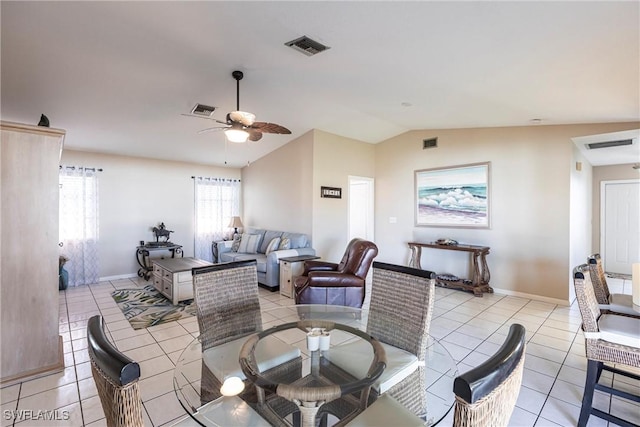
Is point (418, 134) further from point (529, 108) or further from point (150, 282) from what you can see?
point (150, 282)

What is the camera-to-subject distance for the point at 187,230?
6.46 metres

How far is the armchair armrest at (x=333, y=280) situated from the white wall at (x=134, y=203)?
418cm

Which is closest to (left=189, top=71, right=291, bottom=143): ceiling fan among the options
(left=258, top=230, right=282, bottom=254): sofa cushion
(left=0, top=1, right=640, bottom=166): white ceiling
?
(left=0, top=1, right=640, bottom=166): white ceiling

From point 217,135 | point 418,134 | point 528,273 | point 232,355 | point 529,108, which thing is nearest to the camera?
point 232,355

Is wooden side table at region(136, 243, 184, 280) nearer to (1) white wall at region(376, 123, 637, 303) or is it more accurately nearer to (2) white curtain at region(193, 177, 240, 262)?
(2) white curtain at region(193, 177, 240, 262)

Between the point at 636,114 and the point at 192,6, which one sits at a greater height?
the point at 192,6

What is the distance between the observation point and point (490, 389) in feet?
2.22

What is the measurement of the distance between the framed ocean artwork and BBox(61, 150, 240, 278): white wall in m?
5.01

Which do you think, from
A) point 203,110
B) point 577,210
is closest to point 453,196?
point 577,210

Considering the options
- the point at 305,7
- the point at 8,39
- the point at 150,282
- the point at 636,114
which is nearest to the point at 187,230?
the point at 150,282

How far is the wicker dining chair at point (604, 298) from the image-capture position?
2.20 meters

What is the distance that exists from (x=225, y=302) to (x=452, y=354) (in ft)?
6.97

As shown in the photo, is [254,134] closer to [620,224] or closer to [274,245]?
[274,245]

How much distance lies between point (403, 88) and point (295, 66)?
1252 millimetres
